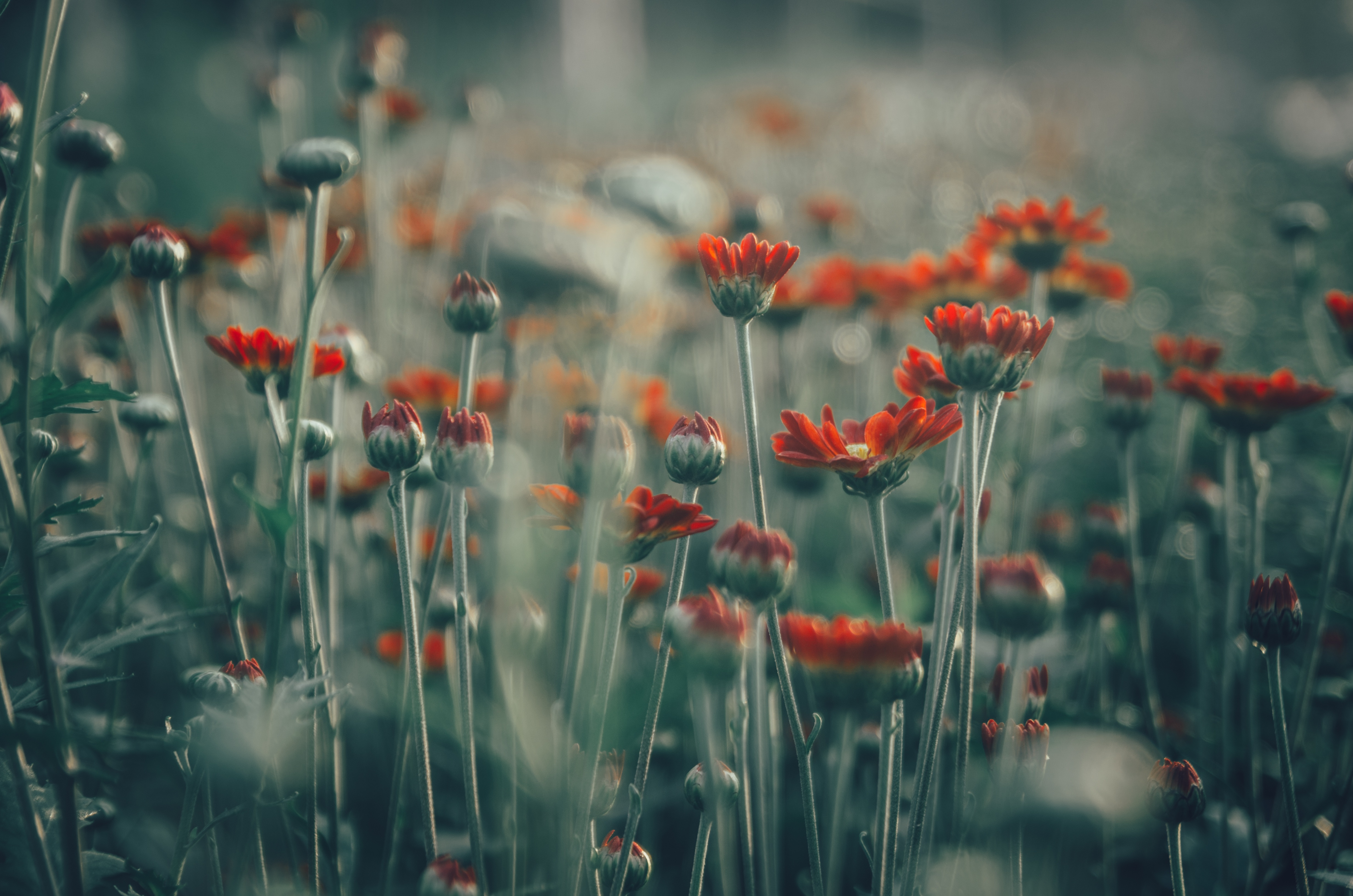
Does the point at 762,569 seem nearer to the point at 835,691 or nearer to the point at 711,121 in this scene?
the point at 835,691

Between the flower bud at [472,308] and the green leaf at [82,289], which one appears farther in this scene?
the flower bud at [472,308]

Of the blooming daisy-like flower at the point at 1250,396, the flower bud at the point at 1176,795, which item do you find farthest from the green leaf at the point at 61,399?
the blooming daisy-like flower at the point at 1250,396

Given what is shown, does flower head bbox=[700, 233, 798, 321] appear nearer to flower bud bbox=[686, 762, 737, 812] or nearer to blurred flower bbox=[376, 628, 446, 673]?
flower bud bbox=[686, 762, 737, 812]

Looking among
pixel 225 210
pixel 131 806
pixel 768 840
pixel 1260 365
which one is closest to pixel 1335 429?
pixel 1260 365

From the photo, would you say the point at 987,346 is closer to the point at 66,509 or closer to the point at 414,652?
the point at 414,652

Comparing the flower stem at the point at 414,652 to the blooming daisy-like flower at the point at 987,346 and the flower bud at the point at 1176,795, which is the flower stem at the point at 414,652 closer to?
the blooming daisy-like flower at the point at 987,346

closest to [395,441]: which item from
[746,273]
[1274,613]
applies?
[746,273]

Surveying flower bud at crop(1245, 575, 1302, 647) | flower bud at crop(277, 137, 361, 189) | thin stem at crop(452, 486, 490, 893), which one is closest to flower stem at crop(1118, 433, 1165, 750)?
flower bud at crop(1245, 575, 1302, 647)

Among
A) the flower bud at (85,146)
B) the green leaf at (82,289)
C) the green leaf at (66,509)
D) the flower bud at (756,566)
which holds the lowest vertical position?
the flower bud at (756,566)
